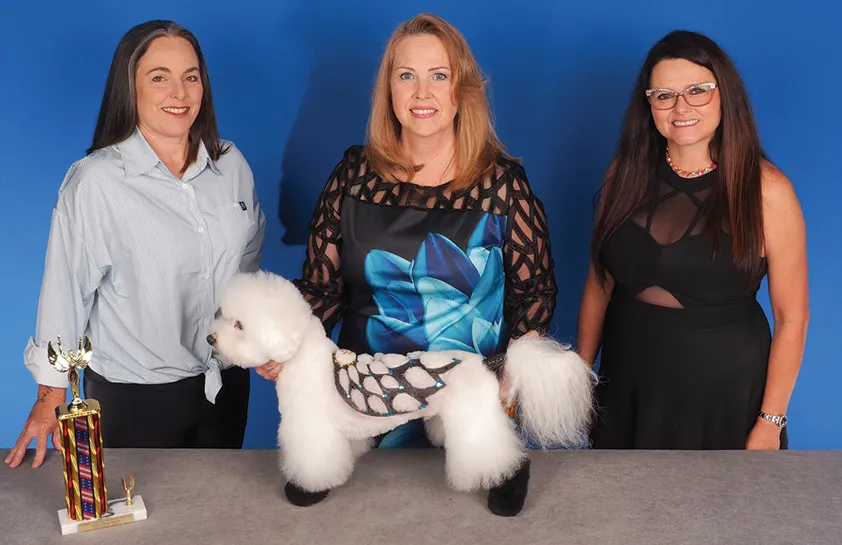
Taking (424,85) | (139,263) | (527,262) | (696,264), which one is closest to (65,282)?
(139,263)

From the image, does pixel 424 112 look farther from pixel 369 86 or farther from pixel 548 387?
pixel 369 86

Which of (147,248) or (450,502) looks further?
(147,248)

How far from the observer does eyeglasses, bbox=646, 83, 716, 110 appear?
2072mm

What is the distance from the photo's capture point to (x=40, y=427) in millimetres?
1811

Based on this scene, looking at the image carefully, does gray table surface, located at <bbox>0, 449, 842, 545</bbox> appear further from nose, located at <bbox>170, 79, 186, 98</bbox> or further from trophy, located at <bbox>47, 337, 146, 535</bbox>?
nose, located at <bbox>170, 79, 186, 98</bbox>

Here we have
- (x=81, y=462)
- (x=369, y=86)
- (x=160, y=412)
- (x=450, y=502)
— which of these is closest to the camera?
(x=81, y=462)

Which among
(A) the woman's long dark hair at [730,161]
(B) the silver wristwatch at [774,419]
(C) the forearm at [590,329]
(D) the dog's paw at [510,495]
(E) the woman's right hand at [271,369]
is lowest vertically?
(B) the silver wristwatch at [774,419]

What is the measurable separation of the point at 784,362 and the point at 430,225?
3.50 feet

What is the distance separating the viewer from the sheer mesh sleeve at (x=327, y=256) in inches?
84.4

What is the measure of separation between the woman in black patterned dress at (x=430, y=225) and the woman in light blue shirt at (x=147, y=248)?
0.31m

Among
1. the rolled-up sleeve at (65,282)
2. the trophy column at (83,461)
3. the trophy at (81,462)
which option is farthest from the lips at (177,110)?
the trophy column at (83,461)

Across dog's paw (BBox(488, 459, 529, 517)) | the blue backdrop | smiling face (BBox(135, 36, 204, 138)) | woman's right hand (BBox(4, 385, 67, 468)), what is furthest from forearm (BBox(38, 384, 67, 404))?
the blue backdrop

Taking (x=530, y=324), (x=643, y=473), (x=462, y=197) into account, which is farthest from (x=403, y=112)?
(x=643, y=473)
